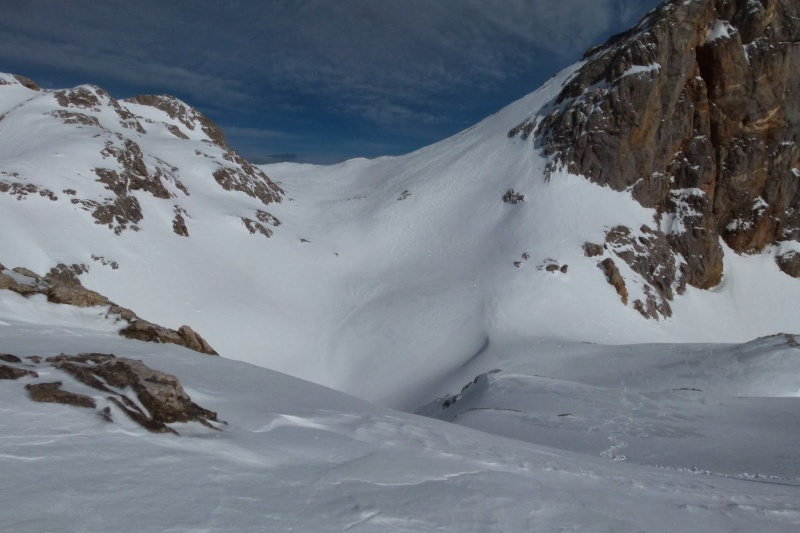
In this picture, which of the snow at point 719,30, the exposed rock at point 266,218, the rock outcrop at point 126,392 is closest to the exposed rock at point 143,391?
the rock outcrop at point 126,392

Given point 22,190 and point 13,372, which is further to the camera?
point 22,190

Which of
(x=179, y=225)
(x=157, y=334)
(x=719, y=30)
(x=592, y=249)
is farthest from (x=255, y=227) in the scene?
(x=719, y=30)

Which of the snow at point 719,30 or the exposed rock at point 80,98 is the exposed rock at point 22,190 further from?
the snow at point 719,30

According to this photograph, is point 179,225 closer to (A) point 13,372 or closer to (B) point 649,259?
(A) point 13,372

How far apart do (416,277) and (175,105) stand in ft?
111

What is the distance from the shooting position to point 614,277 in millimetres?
32719

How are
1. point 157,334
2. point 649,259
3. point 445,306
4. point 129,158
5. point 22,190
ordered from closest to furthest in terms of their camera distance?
point 157,334
point 22,190
point 445,306
point 129,158
point 649,259

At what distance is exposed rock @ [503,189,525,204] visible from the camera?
3891cm

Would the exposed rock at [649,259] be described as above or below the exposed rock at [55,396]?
above

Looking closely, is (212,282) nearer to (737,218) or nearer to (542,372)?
(542,372)

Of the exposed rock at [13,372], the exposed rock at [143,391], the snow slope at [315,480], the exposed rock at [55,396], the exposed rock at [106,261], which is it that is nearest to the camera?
the snow slope at [315,480]

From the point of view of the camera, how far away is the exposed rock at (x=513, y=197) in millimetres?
38906

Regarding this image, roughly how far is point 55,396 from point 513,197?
36817 millimetres

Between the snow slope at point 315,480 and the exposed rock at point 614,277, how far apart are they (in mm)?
26343
